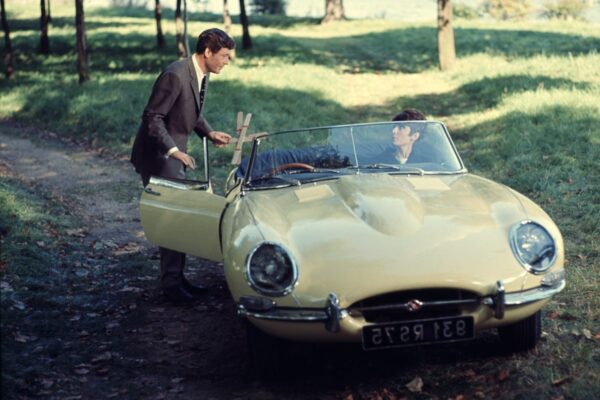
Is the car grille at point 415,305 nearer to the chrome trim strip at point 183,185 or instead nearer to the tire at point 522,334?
the tire at point 522,334

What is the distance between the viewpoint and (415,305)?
4211 mm

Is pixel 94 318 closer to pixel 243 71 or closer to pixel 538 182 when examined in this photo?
pixel 538 182

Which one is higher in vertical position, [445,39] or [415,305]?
[415,305]

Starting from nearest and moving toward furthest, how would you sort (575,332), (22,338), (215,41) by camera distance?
(575,332) → (22,338) → (215,41)

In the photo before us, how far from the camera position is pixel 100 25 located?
122 feet

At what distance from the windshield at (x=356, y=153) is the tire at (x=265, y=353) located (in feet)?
4.32

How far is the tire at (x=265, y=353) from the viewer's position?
4617 millimetres

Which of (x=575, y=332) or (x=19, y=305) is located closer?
(x=575, y=332)

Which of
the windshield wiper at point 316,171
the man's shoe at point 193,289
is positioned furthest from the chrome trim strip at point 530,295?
the man's shoe at point 193,289

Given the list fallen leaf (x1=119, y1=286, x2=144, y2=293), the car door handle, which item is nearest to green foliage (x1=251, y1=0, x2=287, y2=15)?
fallen leaf (x1=119, y1=286, x2=144, y2=293)

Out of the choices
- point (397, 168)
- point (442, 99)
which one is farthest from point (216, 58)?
point (442, 99)

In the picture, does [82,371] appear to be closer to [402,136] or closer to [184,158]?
[184,158]

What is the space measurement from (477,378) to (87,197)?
25.7 feet

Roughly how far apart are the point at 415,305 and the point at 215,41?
3.03 meters
